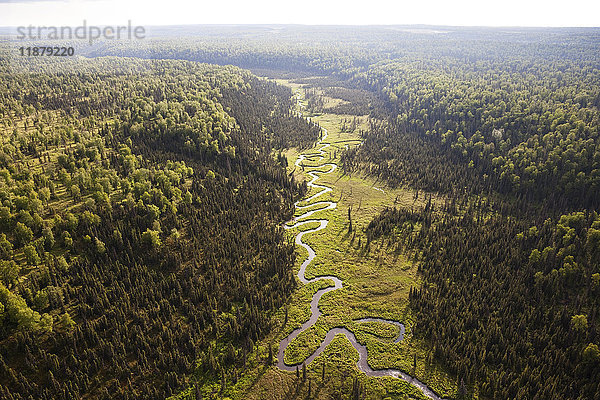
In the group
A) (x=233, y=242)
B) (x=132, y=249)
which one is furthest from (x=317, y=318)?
(x=132, y=249)

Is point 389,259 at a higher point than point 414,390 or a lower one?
higher

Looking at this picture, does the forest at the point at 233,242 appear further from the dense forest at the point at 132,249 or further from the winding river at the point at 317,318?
the winding river at the point at 317,318

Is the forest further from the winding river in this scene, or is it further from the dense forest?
the winding river

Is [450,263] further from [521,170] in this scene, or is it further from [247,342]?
[521,170]

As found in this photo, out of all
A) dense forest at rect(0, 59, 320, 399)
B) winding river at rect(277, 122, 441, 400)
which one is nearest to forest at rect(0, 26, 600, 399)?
dense forest at rect(0, 59, 320, 399)

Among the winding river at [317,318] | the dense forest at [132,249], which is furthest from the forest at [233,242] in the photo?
the winding river at [317,318]

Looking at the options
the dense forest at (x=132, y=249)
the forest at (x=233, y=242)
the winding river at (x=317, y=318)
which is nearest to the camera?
the dense forest at (x=132, y=249)

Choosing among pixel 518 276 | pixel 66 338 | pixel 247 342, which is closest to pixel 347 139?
pixel 518 276
